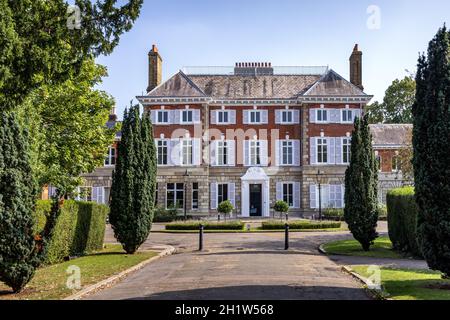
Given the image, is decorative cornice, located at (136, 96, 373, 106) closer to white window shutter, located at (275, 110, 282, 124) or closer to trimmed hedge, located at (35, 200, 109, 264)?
white window shutter, located at (275, 110, 282, 124)

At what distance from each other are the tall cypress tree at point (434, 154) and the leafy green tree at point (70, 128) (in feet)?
53.5

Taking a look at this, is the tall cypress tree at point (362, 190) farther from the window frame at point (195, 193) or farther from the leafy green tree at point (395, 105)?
the leafy green tree at point (395, 105)

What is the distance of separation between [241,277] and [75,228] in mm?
9689

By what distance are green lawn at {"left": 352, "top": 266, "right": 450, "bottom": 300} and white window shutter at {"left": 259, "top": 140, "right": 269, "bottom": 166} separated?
30246 millimetres

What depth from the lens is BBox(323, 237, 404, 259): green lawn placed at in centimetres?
2105

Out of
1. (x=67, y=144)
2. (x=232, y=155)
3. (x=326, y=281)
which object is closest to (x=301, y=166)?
(x=232, y=155)

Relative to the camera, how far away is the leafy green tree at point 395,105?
213ft

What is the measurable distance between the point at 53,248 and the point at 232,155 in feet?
95.4

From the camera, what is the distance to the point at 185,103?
45844 mm

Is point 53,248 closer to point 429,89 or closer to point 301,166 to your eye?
point 429,89

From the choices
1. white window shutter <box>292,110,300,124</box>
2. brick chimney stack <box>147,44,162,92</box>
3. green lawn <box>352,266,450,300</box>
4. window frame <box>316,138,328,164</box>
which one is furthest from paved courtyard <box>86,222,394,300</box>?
brick chimney stack <box>147,44,162,92</box>

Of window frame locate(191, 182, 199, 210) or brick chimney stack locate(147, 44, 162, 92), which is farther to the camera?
brick chimney stack locate(147, 44, 162, 92)

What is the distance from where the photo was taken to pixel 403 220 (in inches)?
872

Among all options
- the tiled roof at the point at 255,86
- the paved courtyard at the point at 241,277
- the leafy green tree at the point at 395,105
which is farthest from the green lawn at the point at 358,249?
the leafy green tree at the point at 395,105
